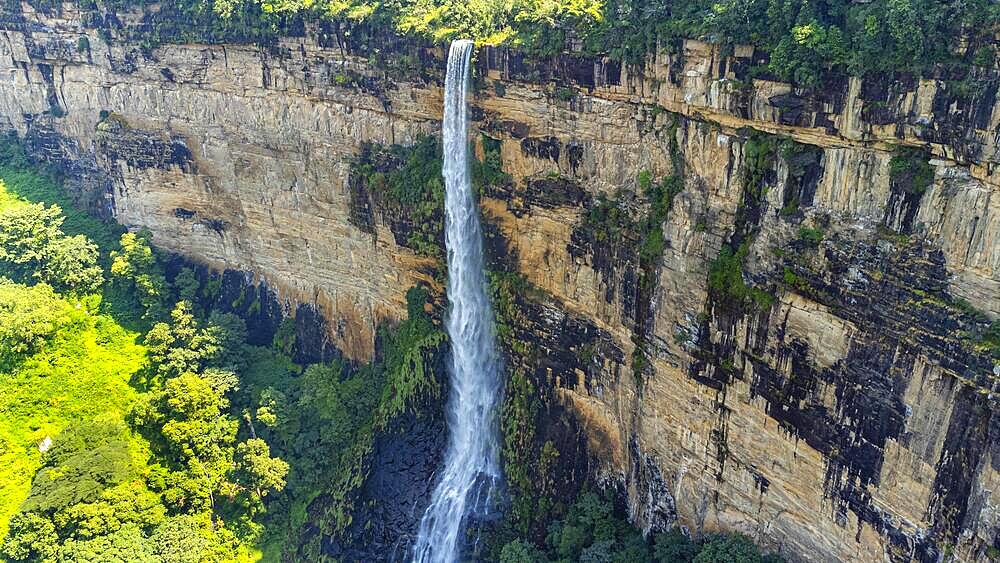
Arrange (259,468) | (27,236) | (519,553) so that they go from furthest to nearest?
(27,236), (259,468), (519,553)

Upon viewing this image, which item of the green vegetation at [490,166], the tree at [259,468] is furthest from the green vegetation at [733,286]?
the tree at [259,468]

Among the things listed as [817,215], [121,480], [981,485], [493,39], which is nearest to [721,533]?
[981,485]

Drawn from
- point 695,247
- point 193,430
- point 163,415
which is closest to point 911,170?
point 695,247

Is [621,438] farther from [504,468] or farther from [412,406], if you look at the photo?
[412,406]

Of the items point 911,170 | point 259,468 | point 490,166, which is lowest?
point 259,468

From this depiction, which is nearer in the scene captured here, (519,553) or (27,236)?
(519,553)

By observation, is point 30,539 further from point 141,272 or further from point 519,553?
point 519,553

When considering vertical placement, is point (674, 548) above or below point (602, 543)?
above
